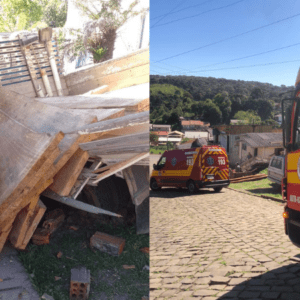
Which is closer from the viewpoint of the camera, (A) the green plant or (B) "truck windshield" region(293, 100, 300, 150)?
(B) "truck windshield" region(293, 100, 300, 150)

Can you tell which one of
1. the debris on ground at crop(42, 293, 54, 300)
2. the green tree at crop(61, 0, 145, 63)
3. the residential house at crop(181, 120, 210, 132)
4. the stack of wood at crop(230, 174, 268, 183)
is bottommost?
the debris on ground at crop(42, 293, 54, 300)

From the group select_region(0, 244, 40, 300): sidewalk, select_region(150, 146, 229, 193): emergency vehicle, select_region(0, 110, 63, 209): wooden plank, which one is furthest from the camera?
select_region(150, 146, 229, 193): emergency vehicle

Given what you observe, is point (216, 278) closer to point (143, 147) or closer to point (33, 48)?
point (143, 147)

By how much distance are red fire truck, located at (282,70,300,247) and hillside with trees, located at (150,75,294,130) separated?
14 cm

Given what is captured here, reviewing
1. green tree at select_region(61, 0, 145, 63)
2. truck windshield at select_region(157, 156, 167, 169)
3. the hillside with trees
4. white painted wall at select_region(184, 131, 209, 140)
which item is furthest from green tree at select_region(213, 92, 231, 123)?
green tree at select_region(61, 0, 145, 63)

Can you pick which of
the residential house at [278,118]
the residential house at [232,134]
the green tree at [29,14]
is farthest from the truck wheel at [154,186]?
the green tree at [29,14]

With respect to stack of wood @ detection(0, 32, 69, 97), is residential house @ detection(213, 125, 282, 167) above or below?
below

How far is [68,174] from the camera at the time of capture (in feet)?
3.75

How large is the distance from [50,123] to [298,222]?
1.08 m

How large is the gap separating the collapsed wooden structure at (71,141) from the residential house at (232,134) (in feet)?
1.06

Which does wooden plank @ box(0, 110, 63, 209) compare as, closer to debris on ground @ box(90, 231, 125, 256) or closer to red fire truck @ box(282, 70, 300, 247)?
debris on ground @ box(90, 231, 125, 256)

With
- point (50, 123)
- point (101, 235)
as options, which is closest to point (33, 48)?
point (50, 123)

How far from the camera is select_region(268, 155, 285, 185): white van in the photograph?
1185mm

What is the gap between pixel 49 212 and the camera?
46.9 inches
